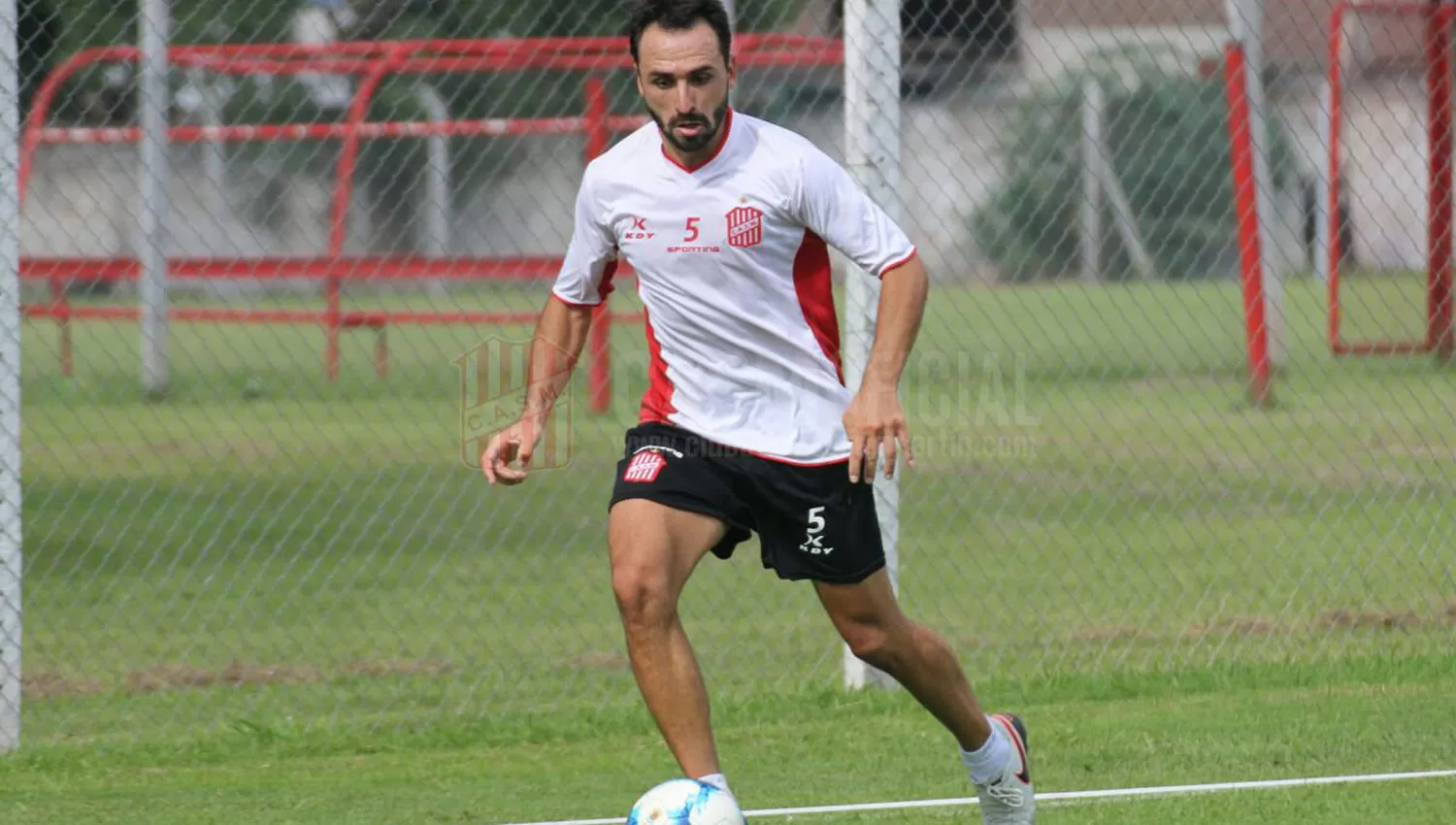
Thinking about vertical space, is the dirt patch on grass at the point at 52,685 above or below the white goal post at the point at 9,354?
below

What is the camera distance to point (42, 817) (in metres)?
5.48

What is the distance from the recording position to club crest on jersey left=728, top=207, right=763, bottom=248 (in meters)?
4.62

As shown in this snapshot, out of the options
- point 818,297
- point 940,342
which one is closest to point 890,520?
point 818,297

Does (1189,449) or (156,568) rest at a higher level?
(156,568)

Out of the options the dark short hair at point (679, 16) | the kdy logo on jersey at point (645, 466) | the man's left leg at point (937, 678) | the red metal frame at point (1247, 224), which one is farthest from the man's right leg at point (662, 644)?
the red metal frame at point (1247, 224)

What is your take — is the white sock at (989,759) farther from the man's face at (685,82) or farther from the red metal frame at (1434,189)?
the red metal frame at (1434,189)

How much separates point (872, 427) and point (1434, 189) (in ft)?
35.8

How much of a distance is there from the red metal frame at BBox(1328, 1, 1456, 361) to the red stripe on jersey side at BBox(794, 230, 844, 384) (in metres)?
7.74

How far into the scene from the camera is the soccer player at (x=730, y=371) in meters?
4.55

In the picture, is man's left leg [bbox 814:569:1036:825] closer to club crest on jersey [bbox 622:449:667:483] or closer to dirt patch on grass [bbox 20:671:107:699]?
club crest on jersey [bbox 622:449:667:483]

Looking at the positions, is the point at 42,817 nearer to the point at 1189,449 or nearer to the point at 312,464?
the point at 312,464

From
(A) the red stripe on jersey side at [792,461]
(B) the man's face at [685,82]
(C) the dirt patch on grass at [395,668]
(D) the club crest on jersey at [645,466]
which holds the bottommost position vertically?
(C) the dirt patch on grass at [395,668]

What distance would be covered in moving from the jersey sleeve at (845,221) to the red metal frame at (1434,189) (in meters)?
7.77

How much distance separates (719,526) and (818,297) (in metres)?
0.60
